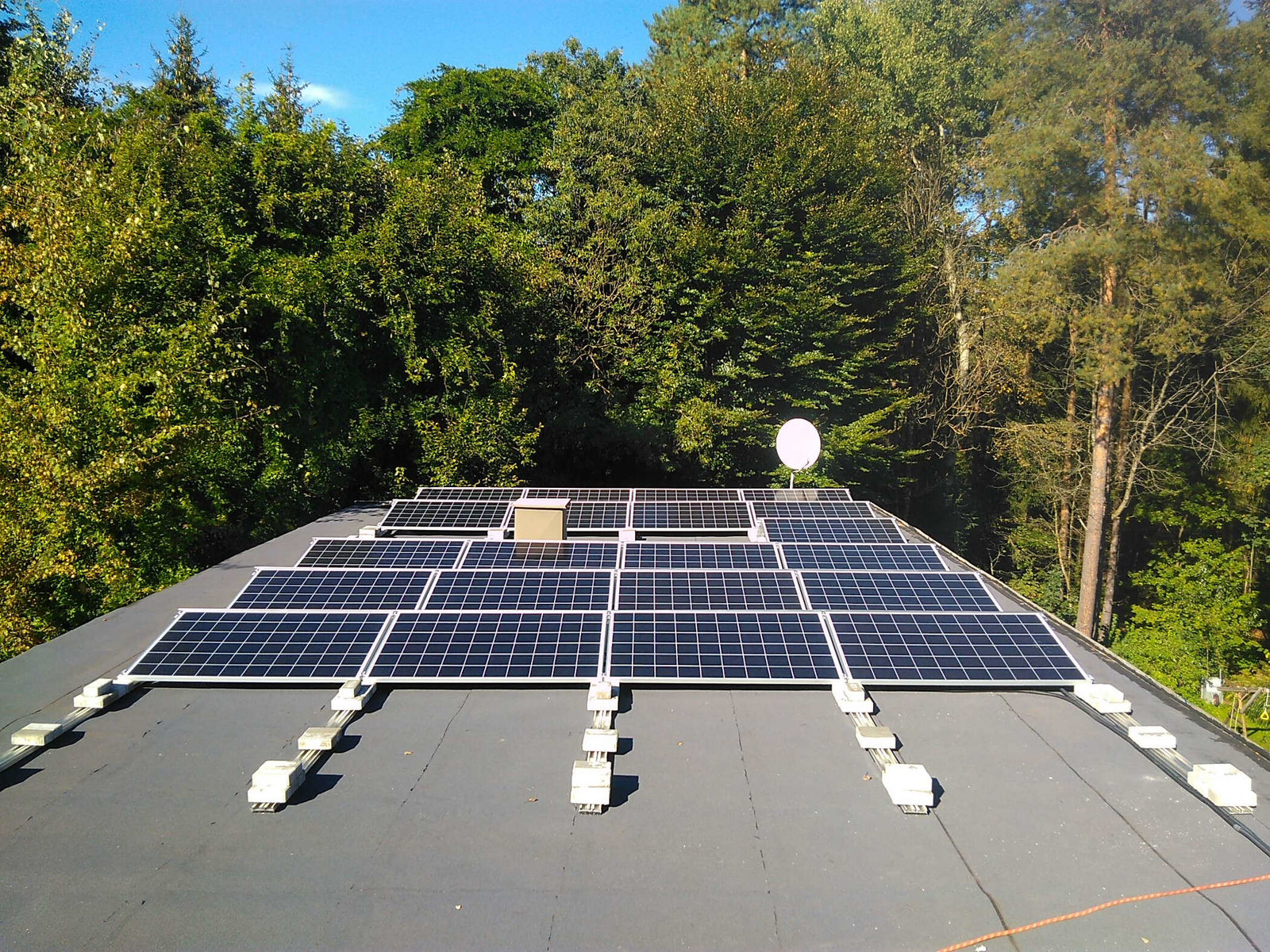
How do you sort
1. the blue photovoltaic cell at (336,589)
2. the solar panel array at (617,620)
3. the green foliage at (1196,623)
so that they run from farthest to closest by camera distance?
the green foliage at (1196,623), the blue photovoltaic cell at (336,589), the solar panel array at (617,620)

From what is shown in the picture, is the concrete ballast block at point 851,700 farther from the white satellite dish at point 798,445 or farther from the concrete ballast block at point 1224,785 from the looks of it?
the white satellite dish at point 798,445

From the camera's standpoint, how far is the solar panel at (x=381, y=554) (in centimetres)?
1312

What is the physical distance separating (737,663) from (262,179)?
1866 centimetres

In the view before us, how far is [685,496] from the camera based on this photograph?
18078mm

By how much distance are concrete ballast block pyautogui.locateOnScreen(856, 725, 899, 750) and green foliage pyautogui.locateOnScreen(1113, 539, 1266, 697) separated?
2385 cm

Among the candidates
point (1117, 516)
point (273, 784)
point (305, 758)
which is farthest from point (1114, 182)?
point (273, 784)

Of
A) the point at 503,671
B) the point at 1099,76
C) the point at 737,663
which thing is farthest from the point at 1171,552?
the point at 503,671

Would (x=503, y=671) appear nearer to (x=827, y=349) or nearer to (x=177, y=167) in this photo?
(x=177, y=167)

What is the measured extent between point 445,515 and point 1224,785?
13447 mm

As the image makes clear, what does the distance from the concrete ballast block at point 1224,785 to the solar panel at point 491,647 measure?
218 inches

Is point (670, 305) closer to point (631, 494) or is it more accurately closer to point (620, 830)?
point (631, 494)

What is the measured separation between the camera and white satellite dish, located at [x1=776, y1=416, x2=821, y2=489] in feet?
62.6

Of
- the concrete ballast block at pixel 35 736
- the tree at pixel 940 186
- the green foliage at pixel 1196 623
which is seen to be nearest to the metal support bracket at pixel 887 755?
the concrete ballast block at pixel 35 736

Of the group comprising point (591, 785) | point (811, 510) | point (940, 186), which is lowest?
point (591, 785)
